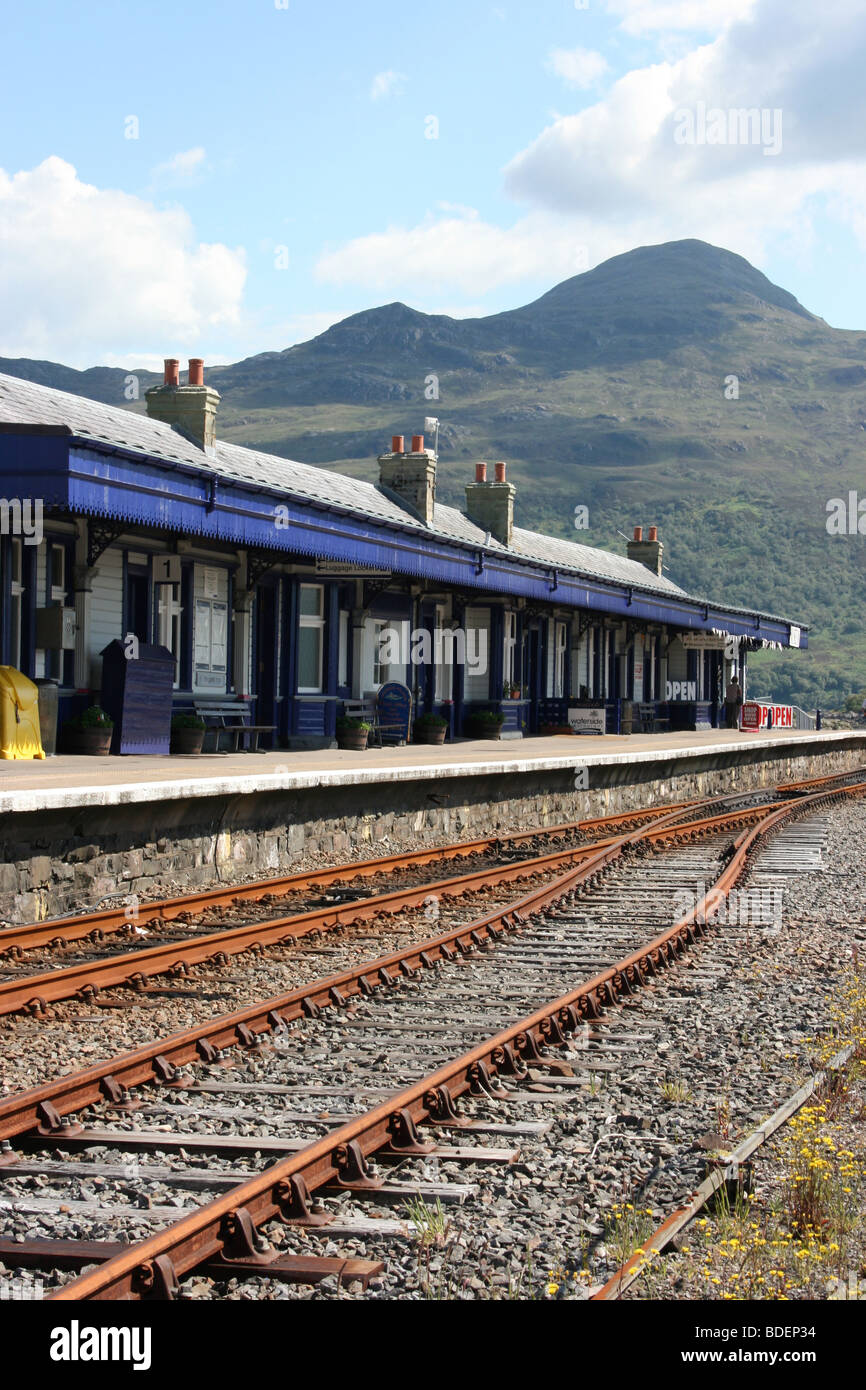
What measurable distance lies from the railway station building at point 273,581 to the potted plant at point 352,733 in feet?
0.58

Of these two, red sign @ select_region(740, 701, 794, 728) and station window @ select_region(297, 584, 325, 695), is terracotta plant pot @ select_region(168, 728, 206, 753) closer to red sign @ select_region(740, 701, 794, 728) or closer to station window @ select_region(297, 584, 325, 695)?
station window @ select_region(297, 584, 325, 695)

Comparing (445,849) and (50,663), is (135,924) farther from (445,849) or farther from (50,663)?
(50,663)

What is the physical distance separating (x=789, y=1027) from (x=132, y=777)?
737 cm

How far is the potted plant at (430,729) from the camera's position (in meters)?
25.9

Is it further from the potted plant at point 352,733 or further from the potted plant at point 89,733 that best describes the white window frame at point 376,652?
the potted plant at point 89,733

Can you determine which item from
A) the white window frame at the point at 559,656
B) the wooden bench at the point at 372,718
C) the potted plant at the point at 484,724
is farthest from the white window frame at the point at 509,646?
the wooden bench at the point at 372,718

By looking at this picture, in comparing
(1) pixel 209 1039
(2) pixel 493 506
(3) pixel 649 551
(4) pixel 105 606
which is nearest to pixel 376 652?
(4) pixel 105 606

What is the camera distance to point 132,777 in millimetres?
13531

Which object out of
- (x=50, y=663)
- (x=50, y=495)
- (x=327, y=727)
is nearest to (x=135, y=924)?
(x=50, y=495)

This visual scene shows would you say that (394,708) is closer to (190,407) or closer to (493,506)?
(190,407)

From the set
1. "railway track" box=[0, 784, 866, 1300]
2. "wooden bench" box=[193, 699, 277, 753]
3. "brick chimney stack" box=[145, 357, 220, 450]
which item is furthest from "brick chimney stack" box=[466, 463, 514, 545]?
"railway track" box=[0, 784, 866, 1300]

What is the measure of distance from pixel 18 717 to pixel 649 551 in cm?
3557

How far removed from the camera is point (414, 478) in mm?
28922

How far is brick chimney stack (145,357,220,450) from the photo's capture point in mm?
21875
